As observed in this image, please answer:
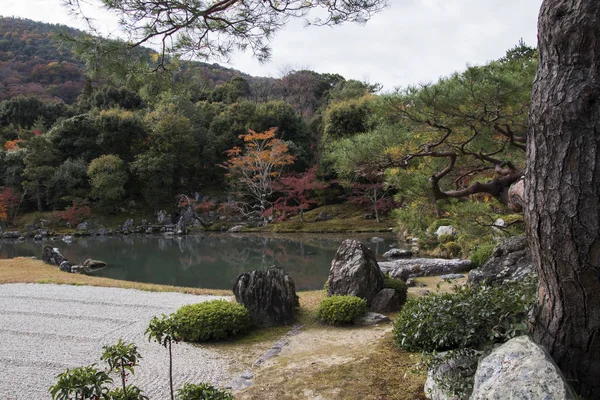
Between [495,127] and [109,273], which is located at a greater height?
[495,127]

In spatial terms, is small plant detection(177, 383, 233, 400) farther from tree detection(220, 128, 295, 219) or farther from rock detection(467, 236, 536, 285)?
tree detection(220, 128, 295, 219)

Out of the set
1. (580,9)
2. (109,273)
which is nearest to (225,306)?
(580,9)

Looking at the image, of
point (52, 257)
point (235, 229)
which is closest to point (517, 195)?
point (52, 257)

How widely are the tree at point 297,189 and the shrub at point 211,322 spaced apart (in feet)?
52.0

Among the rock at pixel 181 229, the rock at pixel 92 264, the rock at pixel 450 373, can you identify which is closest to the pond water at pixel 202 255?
the rock at pixel 92 264

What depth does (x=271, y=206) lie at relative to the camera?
22297mm

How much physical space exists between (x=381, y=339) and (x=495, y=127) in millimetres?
2647

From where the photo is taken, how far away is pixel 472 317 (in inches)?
137

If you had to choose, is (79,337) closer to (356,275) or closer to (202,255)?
(356,275)

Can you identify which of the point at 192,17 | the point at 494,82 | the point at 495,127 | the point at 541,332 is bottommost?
the point at 541,332

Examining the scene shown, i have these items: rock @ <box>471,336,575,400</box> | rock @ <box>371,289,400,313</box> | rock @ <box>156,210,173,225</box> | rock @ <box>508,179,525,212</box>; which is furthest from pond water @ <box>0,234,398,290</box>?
rock @ <box>471,336,575,400</box>

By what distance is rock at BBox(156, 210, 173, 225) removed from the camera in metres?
23.7

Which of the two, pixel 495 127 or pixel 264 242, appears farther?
pixel 264 242

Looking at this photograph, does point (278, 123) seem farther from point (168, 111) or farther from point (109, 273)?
point (109, 273)
